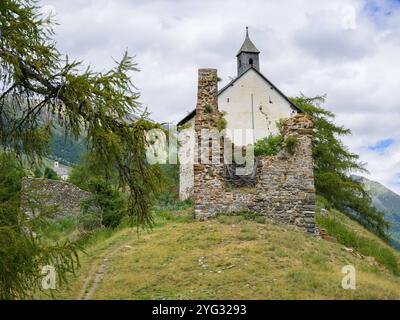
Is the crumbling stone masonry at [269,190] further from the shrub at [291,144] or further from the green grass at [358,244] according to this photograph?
the green grass at [358,244]

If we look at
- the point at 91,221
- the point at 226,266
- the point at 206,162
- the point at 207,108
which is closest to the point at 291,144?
the point at 206,162

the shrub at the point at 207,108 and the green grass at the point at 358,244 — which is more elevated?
the shrub at the point at 207,108

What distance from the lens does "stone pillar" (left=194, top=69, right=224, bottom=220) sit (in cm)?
1909

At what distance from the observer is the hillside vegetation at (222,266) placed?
11.7 metres

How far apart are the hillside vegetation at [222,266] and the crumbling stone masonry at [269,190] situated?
22.2 inches

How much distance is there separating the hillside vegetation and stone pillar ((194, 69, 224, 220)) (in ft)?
2.37

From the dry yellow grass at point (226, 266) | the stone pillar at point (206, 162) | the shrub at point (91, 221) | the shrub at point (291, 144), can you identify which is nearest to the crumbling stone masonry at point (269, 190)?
the stone pillar at point (206, 162)

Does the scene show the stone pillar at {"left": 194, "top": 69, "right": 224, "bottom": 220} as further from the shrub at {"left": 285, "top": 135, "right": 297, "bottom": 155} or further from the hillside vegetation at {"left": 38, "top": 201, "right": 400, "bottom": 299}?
the shrub at {"left": 285, "top": 135, "right": 297, "bottom": 155}

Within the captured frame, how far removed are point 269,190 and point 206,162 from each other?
2632mm

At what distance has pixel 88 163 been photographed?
8.83m

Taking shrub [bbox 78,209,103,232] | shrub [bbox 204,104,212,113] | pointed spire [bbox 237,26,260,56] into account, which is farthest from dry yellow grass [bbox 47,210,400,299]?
pointed spire [bbox 237,26,260,56]

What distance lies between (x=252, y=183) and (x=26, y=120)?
12753mm
